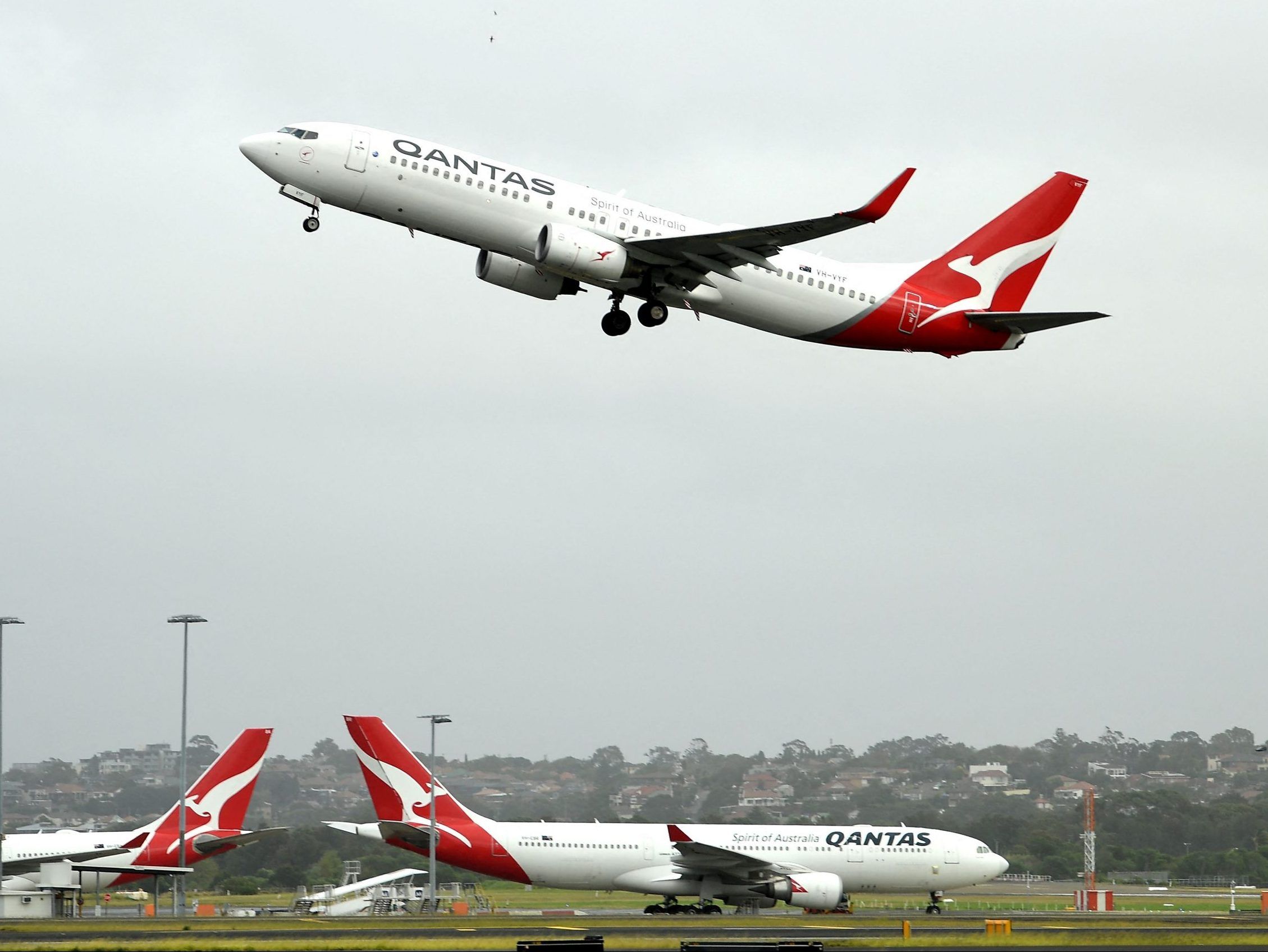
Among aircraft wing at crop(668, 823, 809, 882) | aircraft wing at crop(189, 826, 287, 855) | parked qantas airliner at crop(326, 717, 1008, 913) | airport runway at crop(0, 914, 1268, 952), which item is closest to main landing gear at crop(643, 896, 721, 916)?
parked qantas airliner at crop(326, 717, 1008, 913)

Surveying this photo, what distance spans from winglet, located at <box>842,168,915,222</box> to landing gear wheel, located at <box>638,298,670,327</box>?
6.77 m

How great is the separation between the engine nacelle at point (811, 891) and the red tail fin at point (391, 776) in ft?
39.0

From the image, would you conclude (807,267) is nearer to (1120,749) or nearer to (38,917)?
(38,917)

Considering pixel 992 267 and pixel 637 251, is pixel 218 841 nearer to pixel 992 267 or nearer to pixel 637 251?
pixel 637 251

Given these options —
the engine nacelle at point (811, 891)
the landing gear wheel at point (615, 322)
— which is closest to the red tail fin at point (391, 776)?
the engine nacelle at point (811, 891)

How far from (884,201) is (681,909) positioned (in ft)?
82.8

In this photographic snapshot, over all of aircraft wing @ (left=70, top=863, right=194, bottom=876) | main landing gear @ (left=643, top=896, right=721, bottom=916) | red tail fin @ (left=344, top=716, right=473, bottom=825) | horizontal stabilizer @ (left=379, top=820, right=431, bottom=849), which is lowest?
main landing gear @ (left=643, top=896, right=721, bottom=916)

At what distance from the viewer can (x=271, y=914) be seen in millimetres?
56125

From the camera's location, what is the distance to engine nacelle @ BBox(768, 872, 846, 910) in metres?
51.9

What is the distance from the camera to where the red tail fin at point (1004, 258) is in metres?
50.8

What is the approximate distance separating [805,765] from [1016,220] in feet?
405

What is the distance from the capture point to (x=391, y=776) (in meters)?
58.4

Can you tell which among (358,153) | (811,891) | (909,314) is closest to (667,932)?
(811,891)

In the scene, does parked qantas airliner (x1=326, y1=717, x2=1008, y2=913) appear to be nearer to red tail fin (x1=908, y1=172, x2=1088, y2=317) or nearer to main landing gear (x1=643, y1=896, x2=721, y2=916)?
main landing gear (x1=643, y1=896, x2=721, y2=916)
